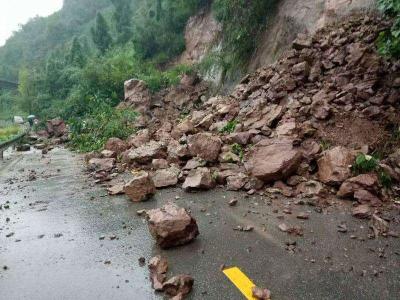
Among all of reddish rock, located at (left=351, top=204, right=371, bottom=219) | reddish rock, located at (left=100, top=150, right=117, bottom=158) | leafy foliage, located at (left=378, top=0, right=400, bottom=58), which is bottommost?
reddish rock, located at (left=351, top=204, right=371, bottom=219)

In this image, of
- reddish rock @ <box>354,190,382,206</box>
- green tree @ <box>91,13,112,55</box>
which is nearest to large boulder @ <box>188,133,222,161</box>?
reddish rock @ <box>354,190,382,206</box>

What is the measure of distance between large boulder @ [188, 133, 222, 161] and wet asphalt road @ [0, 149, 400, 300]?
3.98 ft

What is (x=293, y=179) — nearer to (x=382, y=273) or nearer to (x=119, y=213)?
(x=382, y=273)

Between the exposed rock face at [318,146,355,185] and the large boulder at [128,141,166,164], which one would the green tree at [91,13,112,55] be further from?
the exposed rock face at [318,146,355,185]

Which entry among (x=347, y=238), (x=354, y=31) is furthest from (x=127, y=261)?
(x=354, y=31)

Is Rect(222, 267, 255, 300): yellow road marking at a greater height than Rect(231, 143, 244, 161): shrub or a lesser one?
lesser

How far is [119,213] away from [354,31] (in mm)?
6402

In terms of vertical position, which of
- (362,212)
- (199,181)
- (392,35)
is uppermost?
(392,35)

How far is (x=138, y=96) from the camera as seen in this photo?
55.8ft

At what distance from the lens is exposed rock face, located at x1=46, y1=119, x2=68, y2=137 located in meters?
18.2

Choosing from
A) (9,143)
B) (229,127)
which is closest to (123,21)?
(9,143)

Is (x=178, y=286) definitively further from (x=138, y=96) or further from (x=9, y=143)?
(x=138, y=96)

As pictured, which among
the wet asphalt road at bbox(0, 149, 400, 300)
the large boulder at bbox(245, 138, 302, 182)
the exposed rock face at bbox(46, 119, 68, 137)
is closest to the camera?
the wet asphalt road at bbox(0, 149, 400, 300)

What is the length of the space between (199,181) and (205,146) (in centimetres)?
131
